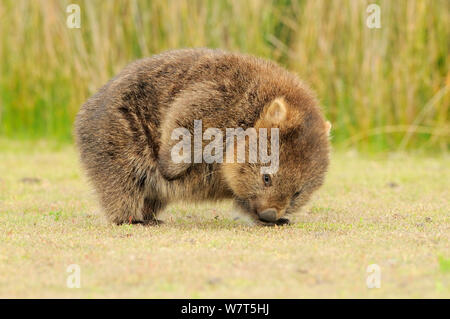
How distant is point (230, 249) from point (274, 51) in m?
6.15

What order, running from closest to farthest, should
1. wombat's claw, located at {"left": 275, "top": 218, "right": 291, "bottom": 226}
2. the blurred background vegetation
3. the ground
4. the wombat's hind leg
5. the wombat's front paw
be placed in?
the ground
the wombat's front paw
wombat's claw, located at {"left": 275, "top": 218, "right": 291, "bottom": 226}
the wombat's hind leg
the blurred background vegetation

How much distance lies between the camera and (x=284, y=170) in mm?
5152

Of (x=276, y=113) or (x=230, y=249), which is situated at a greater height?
(x=276, y=113)

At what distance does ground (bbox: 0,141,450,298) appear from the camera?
11.9 feet

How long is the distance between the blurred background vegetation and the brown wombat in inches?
153

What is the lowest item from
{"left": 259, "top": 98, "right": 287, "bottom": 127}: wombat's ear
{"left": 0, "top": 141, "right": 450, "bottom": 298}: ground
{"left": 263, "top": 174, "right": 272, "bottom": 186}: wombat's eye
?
{"left": 0, "top": 141, "right": 450, "bottom": 298}: ground

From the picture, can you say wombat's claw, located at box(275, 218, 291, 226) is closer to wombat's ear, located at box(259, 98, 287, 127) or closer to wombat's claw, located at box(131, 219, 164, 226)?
wombat's ear, located at box(259, 98, 287, 127)

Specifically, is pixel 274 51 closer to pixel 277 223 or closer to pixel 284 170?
pixel 277 223

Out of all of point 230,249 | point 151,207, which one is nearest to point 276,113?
point 230,249

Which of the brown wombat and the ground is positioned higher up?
the brown wombat

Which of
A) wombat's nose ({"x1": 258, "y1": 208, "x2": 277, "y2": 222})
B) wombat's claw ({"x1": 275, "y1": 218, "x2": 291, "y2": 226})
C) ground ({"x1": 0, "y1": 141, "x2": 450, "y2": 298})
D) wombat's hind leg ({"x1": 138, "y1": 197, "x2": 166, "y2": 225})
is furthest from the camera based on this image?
wombat's hind leg ({"x1": 138, "y1": 197, "x2": 166, "y2": 225})

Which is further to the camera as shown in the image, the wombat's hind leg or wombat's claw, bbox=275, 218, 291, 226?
the wombat's hind leg

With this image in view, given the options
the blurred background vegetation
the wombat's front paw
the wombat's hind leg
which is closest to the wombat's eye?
the wombat's front paw

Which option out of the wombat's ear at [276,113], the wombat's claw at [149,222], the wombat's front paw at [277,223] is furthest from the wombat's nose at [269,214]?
the wombat's claw at [149,222]
